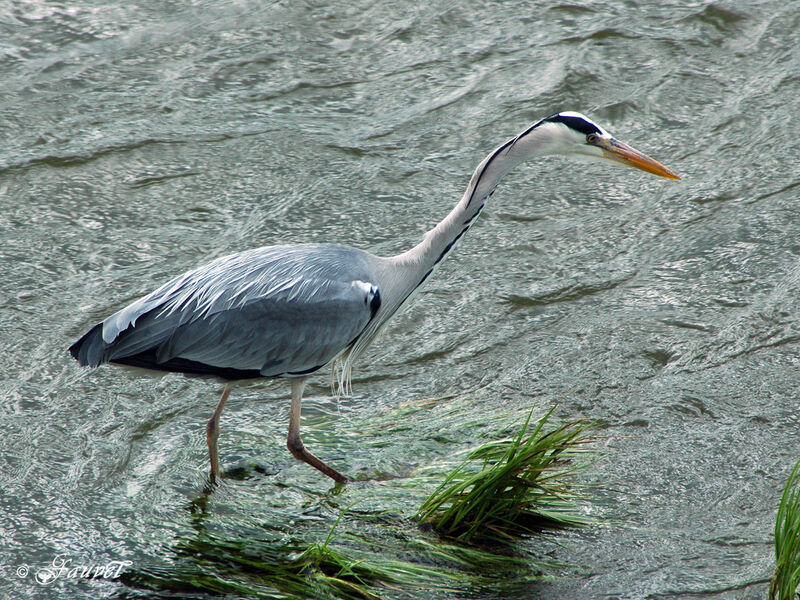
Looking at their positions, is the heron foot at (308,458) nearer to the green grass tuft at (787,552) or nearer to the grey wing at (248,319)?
the grey wing at (248,319)

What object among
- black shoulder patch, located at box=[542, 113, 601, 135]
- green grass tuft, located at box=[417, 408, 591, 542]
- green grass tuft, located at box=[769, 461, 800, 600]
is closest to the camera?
green grass tuft, located at box=[769, 461, 800, 600]

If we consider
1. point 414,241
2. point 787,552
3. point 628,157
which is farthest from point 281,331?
point 787,552

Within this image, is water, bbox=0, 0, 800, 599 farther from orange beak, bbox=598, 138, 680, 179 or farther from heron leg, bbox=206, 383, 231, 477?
orange beak, bbox=598, 138, 680, 179

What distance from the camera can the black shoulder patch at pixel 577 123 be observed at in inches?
211

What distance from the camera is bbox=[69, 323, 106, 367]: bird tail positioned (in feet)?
17.4

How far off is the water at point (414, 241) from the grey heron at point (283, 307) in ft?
1.77

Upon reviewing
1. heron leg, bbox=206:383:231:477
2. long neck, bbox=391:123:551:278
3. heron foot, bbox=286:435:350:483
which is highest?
long neck, bbox=391:123:551:278

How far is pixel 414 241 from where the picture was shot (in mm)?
7746

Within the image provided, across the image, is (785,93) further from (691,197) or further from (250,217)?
(250,217)

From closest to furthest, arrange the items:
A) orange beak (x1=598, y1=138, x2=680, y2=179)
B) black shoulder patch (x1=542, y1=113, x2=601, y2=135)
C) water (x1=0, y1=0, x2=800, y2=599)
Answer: water (x1=0, y1=0, x2=800, y2=599) < black shoulder patch (x1=542, y1=113, x2=601, y2=135) < orange beak (x1=598, y1=138, x2=680, y2=179)

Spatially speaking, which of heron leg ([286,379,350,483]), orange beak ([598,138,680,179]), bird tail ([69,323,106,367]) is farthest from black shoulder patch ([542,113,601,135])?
bird tail ([69,323,106,367])

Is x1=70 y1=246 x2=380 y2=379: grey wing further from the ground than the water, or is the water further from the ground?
x1=70 y1=246 x2=380 y2=379: grey wing

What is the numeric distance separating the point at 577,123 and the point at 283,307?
1.79 metres

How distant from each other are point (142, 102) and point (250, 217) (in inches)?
79.1
